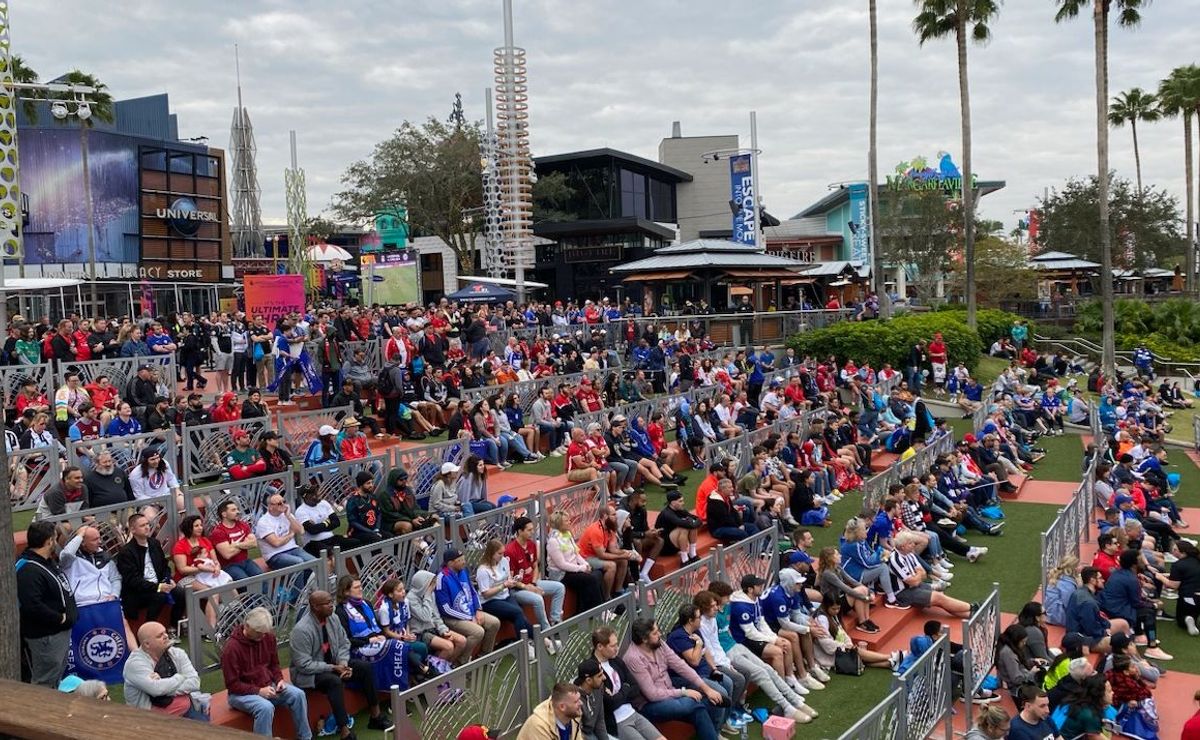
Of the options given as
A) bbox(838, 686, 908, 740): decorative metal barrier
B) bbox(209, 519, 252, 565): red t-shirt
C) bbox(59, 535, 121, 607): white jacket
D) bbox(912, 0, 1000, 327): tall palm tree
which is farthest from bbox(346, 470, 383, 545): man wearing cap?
bbox(912, 0, 1000, 327): tall palm tree

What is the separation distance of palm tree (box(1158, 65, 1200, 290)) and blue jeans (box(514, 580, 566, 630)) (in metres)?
51.2

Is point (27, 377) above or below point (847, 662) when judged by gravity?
above

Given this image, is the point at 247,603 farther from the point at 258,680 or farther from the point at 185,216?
the point at 185,216

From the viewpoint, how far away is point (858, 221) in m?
73.1

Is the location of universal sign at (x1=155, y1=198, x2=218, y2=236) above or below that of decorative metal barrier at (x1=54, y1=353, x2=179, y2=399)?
above

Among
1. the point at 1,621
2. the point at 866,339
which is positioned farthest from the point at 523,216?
the point at 1,621

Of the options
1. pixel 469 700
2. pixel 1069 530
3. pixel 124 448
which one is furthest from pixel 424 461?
pixel 1069 530

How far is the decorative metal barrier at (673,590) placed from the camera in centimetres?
952

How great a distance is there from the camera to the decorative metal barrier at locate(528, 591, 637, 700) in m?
8.05

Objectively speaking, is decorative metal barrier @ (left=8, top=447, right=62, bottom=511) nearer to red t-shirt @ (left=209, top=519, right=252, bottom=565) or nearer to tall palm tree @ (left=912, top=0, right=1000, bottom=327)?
red t-shirt @ (left=209, top=519, right=252, bottom=565)

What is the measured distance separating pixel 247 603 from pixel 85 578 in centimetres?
133

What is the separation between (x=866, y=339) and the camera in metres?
30.8

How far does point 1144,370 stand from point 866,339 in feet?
40.1

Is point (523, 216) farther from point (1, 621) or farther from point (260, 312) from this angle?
point (1, 621)
